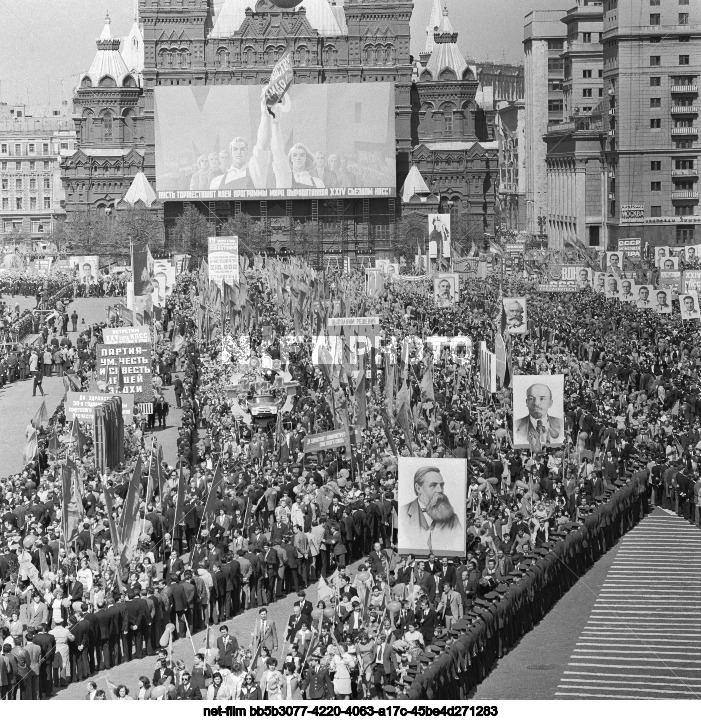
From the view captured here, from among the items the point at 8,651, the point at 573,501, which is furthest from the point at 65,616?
the point at 573,501

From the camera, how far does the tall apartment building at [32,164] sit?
14312 cm

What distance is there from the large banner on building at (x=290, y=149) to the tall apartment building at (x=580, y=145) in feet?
40.1

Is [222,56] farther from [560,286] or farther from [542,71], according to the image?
[560,286]

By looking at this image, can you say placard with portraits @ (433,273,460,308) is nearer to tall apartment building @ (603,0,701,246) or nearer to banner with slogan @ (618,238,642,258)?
banner with slogan @ (618,238,642,258)

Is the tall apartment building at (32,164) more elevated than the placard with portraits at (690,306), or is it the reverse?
the tall apartment building at (32,164)

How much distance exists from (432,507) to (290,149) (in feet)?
301

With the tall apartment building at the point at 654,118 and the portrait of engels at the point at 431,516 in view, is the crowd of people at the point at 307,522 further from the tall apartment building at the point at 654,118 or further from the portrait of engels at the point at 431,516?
the tall apartment building at the point at 654,118

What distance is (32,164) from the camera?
5797 inches

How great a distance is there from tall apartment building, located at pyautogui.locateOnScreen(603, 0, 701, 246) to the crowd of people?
7071 cm

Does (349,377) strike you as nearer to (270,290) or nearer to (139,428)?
(139,428)

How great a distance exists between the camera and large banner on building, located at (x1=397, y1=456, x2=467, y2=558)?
73.4ft

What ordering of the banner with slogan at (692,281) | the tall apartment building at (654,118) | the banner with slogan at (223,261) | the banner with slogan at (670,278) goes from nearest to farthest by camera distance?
the banner with slogan at (692,281) < the banner with slogan at (223,261) < the banner with slogan at (670,278) < the tall apartment building at (654,118)

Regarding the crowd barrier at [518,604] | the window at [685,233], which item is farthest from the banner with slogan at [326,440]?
the window at [685,233]

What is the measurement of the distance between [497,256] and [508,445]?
48.9 meters
